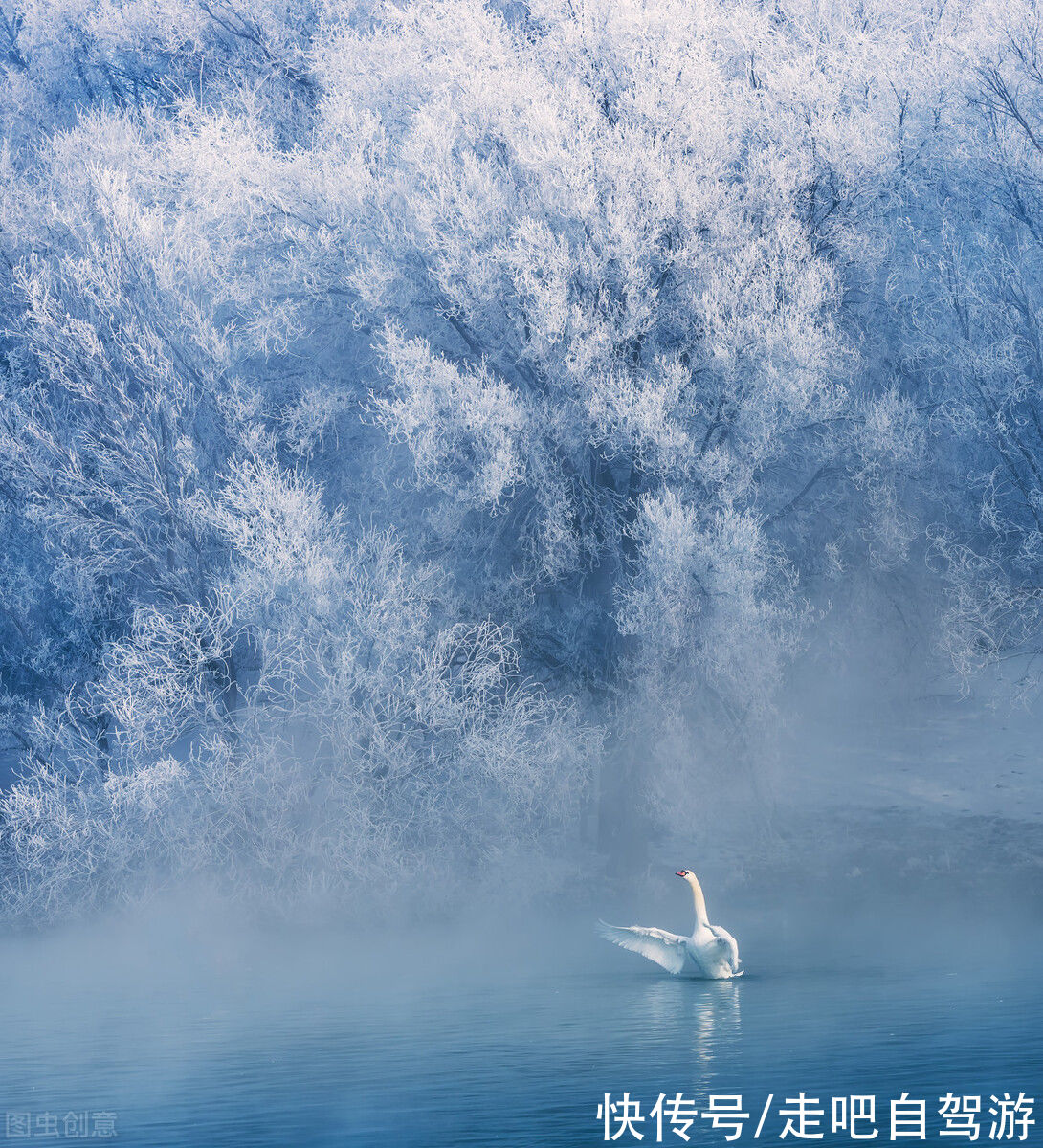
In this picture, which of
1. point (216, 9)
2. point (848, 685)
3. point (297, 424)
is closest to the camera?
point (297, 424)

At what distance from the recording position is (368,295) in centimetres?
1872

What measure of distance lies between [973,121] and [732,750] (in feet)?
29.3

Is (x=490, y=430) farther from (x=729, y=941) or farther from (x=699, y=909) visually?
(x=729, y=941)

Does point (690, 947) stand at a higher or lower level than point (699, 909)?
lower

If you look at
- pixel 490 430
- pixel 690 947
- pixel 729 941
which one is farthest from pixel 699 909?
pixel 490 430

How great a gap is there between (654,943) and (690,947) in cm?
42

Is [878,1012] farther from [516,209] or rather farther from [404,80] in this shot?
[404,80]

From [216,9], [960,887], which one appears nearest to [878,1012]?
[960,887]

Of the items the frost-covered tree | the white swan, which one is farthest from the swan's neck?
the frost-covered tree

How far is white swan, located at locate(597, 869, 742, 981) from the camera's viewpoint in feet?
44.4

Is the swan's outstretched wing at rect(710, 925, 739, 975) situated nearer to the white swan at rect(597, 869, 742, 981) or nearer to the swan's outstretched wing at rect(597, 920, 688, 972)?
the white swan at rect(597, 869, 742, 981)

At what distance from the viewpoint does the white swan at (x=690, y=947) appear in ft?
44.4

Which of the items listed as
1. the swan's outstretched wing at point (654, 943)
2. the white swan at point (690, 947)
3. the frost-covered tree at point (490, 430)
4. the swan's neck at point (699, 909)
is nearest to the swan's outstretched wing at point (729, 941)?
the white swan at point (690, 947)

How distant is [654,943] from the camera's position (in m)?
13.9
